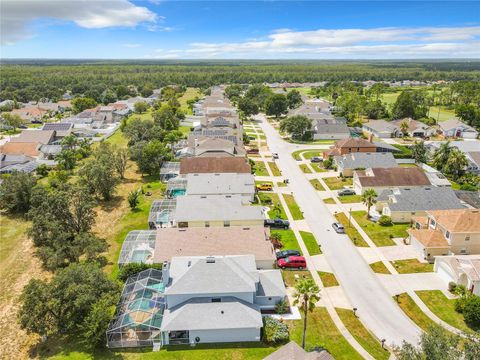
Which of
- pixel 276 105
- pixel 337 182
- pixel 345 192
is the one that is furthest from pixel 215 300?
pixel 276 105

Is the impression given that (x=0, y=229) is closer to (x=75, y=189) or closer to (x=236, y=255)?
(x=75, y=189)

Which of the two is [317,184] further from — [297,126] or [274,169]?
[297,126]

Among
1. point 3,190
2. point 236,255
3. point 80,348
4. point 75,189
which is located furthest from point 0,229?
point 236,255

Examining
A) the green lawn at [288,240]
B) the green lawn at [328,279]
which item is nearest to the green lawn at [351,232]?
the green lawn at [288,240]

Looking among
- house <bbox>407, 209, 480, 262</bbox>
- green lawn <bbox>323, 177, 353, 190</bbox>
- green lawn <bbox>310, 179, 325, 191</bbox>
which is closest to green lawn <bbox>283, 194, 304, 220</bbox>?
green lawn <bbox>310, 179, 325, 191</bbox>

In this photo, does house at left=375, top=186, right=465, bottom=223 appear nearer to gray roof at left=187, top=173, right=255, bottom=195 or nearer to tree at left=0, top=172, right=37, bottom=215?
gray roof at left=187, top=173, right=255, bottom=195

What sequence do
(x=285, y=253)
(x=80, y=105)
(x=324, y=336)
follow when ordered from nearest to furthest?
1. (x=324, y=336)
2. (x=285, y=253)
3. (x=80, y=105)
